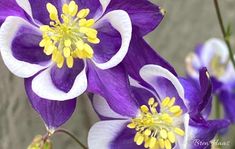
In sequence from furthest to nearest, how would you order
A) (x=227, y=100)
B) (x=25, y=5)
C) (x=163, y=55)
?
(x=163, y=55) < (x=227, y=100) < (x=25, y=5)

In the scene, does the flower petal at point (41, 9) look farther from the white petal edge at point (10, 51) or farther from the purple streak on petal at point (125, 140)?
A: the purple streak on petal at point (125, 140)

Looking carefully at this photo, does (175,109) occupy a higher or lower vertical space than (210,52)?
higher

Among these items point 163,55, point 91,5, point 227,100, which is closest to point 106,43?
point 91,5

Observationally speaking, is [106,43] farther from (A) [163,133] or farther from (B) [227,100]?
(B) [227,100]

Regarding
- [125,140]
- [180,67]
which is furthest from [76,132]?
[125,140]

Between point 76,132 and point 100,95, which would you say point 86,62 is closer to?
point 100,95
